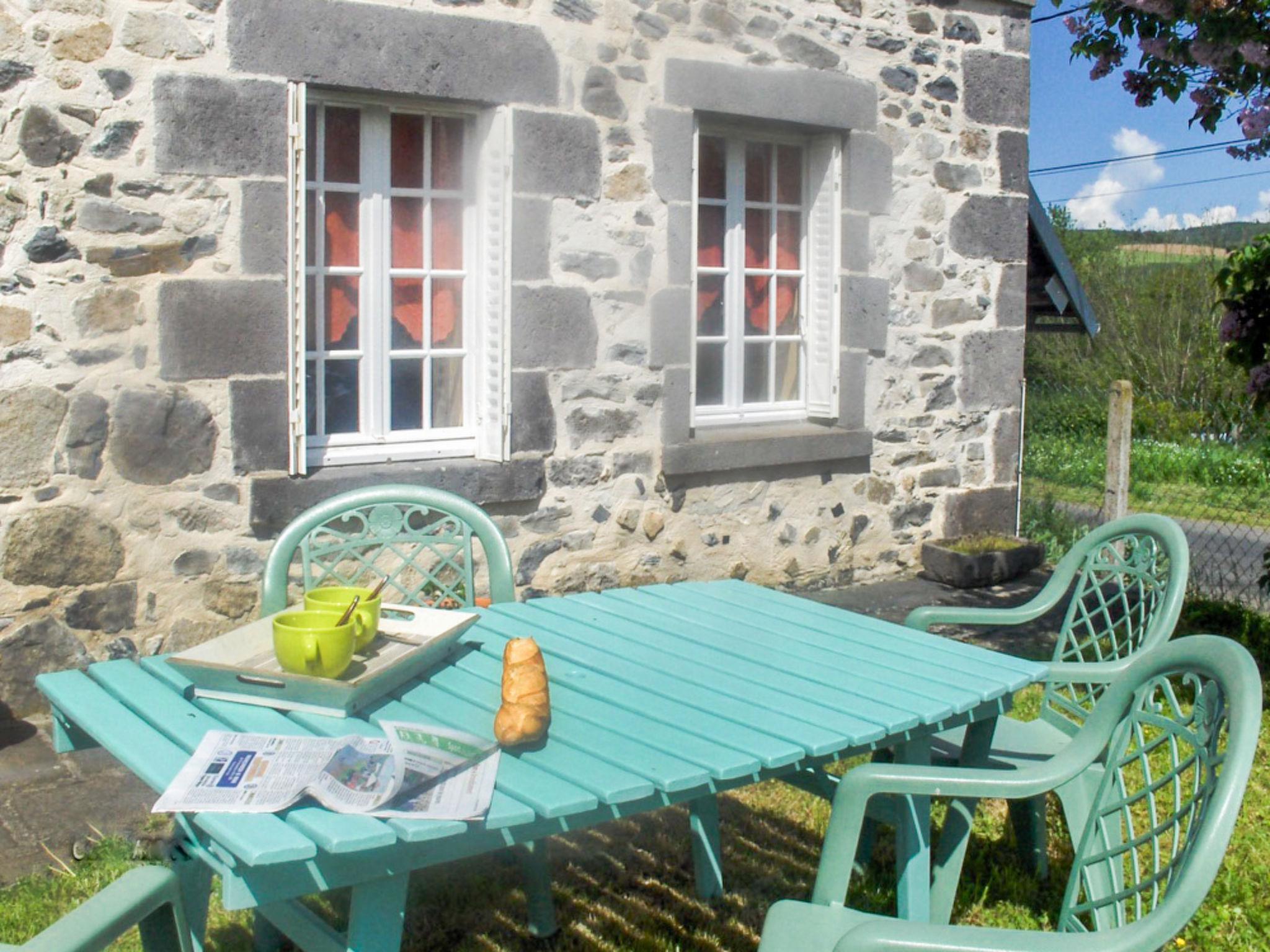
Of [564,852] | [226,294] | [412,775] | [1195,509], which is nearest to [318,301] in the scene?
[226,294]

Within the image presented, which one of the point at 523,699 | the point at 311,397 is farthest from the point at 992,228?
the point at 523,699

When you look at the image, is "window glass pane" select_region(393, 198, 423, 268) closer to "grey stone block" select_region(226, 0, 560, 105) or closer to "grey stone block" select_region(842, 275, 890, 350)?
"grey stone block" select_region(226, 0, 560, 105)

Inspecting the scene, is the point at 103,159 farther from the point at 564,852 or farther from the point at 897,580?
the point at 897,580

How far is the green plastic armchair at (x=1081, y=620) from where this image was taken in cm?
305

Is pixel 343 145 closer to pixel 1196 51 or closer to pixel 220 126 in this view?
pixel 220 126

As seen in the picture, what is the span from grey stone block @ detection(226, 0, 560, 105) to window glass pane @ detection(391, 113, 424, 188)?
0.66 ft

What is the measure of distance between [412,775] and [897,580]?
5442 millimetres

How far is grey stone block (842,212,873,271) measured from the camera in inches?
264

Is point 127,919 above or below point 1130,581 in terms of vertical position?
below

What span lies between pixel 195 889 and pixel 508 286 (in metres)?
3.53

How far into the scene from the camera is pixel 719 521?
643 cm

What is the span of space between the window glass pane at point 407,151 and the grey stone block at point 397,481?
1.14 meters

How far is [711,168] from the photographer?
21.5ft

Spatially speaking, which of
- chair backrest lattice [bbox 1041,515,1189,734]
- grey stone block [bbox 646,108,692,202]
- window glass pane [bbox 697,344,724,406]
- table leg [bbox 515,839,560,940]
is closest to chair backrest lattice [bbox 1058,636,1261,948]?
chair backrest lattice [bbox 1041,515,1189,734]
